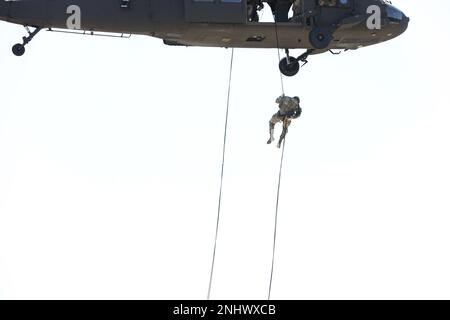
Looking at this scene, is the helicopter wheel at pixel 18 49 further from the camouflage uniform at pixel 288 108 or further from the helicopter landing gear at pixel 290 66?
the helicopter landing gear at pixel 290 66

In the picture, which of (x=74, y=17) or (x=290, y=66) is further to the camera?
(x=290, y=66)

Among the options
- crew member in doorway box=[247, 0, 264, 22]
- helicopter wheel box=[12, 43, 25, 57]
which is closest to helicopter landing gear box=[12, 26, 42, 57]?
helicopter wheel box=[12, 43, 25, 57]

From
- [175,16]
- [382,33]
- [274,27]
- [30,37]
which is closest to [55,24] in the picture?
[30,37]

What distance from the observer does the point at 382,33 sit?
41.2 metres

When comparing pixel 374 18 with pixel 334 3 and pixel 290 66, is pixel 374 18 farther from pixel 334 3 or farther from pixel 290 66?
pixel 290 66

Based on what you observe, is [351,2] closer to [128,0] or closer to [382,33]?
[382,33]

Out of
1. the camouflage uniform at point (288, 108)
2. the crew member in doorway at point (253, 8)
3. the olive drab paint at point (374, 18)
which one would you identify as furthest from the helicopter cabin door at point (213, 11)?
the olive drab paint at point (374, 18)

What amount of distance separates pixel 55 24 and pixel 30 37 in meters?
0.72

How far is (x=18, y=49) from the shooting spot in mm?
38156

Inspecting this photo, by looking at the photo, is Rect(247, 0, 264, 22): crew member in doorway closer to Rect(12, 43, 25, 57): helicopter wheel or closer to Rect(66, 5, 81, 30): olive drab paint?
Rect(66, 5, 81, 30): olive drab paint

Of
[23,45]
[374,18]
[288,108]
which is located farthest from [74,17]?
[374,18]

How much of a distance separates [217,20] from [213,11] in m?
0.25

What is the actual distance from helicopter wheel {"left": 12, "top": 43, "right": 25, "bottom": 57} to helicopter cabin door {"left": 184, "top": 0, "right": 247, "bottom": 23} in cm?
421
